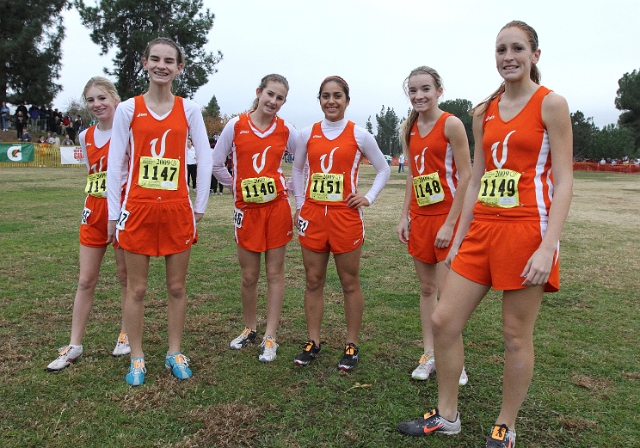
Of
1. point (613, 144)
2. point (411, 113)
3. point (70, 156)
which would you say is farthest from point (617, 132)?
point (411, 113)

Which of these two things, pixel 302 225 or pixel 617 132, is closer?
pixel 302 225

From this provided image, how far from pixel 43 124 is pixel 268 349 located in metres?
36.3

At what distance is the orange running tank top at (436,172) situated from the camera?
3.44 metres

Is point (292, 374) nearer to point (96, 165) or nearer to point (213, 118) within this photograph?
point (96, 165)

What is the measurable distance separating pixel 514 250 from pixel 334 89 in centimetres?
186

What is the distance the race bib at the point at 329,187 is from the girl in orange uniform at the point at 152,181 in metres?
0.82

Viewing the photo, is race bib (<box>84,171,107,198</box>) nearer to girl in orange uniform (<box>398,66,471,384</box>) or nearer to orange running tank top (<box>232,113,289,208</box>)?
orange running tank top (<box>232,113,289,208</box>)

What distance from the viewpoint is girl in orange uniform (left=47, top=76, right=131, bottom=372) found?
3.66 meters

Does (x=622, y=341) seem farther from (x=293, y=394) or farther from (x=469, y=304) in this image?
Answer: (x=293, y=394)

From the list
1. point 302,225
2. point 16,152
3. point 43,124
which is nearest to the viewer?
point 302,225

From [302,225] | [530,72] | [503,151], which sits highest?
[530,72]

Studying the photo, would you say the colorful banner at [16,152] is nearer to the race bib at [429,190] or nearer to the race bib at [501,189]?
the race bib at [429,190]

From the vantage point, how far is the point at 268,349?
3.85 meters

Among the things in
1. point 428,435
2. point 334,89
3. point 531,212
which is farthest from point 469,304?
point 334,89
